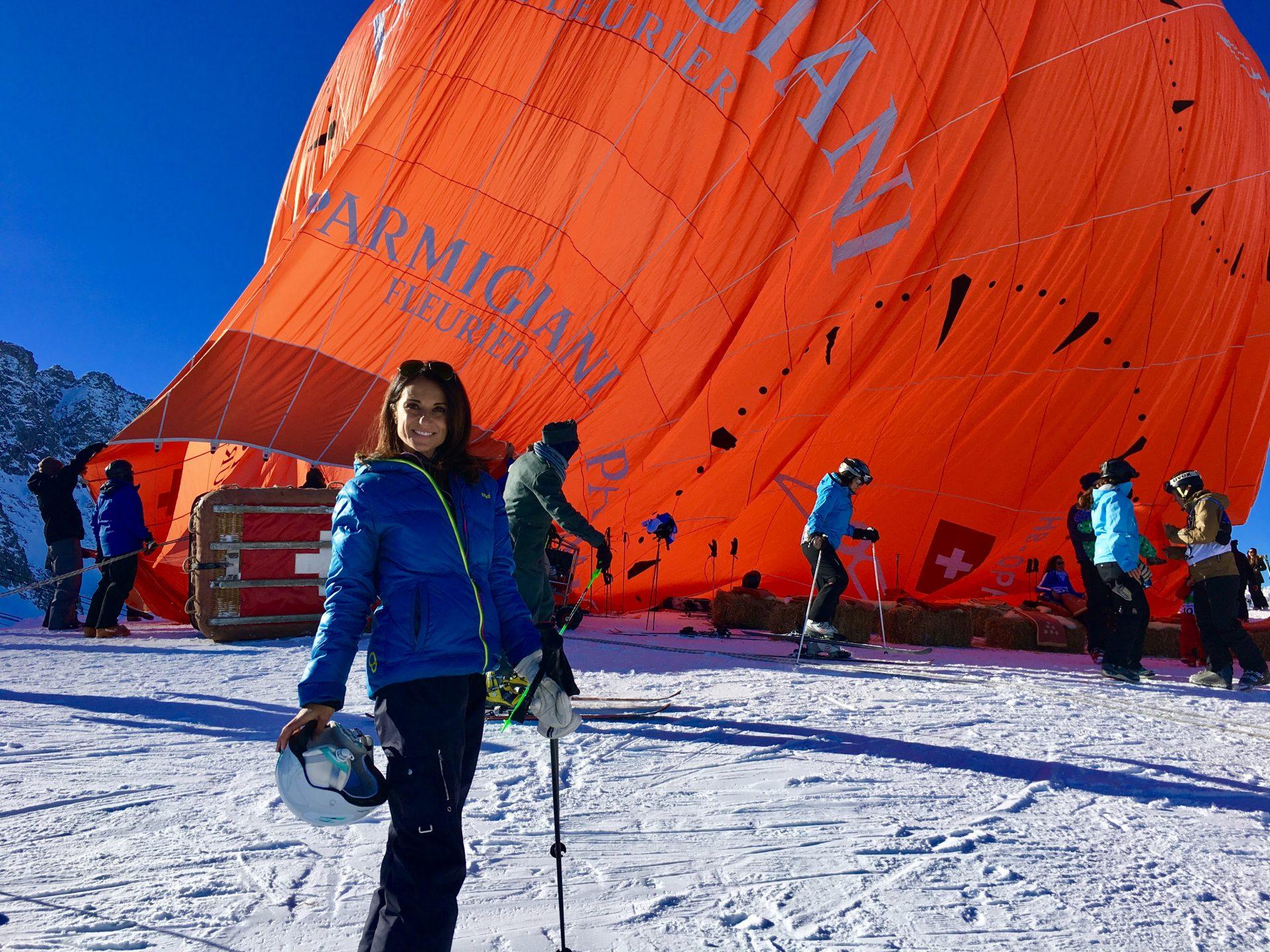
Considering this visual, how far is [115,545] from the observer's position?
28.1 feet

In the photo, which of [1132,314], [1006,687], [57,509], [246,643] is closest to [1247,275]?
[1132,314]

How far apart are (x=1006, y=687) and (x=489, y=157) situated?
27.2 ft

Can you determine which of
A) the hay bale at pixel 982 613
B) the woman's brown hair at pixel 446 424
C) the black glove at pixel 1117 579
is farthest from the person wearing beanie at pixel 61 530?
the black glove at pixel 1117 579

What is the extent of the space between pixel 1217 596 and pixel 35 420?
200 m

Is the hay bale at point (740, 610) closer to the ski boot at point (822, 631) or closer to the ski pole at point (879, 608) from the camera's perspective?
the ski pole at point (879, 608)

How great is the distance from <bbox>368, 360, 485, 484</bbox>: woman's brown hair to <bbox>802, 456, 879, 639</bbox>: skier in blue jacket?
18.7ft

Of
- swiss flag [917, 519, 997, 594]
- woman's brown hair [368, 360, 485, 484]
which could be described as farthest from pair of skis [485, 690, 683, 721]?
swiss flag [917, 519, 997, 594]

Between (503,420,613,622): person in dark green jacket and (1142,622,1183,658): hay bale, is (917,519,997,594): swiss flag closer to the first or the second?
(1142,622,1183,658): hay bale

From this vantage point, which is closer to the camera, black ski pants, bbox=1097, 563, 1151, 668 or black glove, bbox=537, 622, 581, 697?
black glove, bbox=537, 622, 581, 697

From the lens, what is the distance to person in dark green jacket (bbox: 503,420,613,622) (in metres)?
4.91

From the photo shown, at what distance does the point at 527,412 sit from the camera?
10539 millimetres

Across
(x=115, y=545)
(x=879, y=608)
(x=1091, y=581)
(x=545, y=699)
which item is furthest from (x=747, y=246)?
(x=545, y=699)

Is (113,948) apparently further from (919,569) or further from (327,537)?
(919,569)

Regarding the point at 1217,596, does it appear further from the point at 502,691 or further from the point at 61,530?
Answer: the point at 61,530
